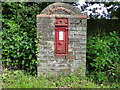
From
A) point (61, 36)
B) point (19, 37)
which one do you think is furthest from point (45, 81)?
point (19, 37)

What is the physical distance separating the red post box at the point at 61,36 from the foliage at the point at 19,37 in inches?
32.2

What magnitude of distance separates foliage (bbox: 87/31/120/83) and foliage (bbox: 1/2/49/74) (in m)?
2.08

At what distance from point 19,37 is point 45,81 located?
71.5 inches

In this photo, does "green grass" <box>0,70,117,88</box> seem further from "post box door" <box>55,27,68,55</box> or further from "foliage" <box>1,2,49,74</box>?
"post box door" <box>55,27,68,55</box>

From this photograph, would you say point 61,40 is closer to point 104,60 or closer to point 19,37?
point 19,37

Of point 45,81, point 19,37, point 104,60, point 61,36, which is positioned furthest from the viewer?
point 19,37

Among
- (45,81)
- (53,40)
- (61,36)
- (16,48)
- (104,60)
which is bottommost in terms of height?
(45,81)

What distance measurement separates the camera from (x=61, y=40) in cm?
459

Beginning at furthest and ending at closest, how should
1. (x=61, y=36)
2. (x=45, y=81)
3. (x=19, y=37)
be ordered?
(x=19, y=37) → (x=61, y=36) → (x=45, y=81)

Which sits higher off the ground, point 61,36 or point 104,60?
point 61,36

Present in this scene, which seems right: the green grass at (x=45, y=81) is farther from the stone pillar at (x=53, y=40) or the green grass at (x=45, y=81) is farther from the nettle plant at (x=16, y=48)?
the nettle plant at (x=16, y=48)

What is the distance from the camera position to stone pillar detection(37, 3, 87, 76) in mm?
4547

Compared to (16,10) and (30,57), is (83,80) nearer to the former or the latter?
(30,57)

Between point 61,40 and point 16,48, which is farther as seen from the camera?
point 16,48
